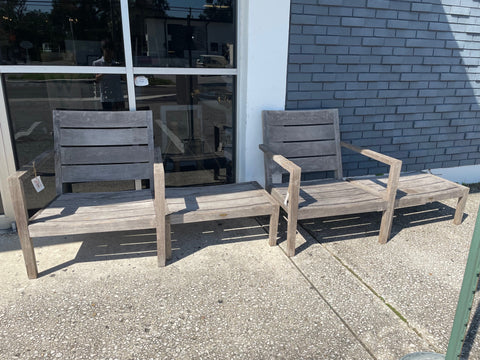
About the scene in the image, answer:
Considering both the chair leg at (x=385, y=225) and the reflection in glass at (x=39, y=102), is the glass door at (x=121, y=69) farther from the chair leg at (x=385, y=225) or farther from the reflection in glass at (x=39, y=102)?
the chair leg at (x=385, y=225)

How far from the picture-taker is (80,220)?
7.41 ft

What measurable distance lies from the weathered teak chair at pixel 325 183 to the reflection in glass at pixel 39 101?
4.56 ft

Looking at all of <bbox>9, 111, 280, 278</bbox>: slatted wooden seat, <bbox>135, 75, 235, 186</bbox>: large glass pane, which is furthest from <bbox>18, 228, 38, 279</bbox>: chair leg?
<bbox>135, 75, 235, 186</bbox>: large glass pane

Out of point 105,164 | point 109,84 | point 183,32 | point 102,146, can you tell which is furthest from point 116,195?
point 183,32

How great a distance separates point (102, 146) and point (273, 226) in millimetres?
1493

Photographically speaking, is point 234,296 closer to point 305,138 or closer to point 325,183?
point 325,183

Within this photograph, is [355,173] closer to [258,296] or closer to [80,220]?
[258,296]

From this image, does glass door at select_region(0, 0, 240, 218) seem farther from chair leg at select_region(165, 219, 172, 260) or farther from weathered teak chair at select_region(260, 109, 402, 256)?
chair leg at select_region(165, 219, 172, 260)

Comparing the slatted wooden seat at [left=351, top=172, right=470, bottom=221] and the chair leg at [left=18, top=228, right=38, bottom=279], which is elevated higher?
the slatted wooden seat at [left=351, top=172, right=470, bottom=221]

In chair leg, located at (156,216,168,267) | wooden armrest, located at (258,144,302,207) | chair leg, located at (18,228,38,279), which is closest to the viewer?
chair leg, located at (18,228,38,279)

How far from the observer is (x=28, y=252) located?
88.0 inches

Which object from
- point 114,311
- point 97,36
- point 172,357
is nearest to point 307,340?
point 172,357

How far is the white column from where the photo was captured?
3004mm

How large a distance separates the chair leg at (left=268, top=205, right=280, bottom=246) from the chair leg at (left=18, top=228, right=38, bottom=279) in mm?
1605
